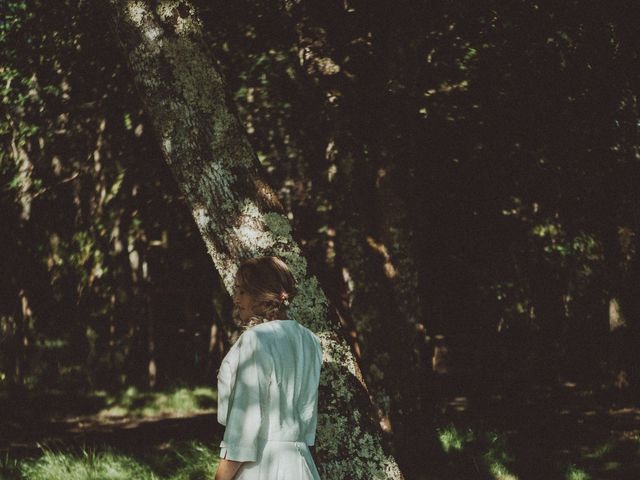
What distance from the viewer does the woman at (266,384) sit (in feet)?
8.96

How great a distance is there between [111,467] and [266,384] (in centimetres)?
506

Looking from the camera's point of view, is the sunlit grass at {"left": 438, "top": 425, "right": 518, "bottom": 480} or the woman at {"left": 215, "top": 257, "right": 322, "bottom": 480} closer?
the woman at {"left": 215, "top": 257, "right": 322, "bottom": 480}

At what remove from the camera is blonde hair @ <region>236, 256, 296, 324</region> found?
283 centimetres

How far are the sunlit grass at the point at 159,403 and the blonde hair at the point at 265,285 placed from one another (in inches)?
430

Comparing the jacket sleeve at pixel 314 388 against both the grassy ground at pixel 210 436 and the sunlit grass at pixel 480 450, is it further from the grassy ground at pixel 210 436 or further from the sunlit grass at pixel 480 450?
the sunlit grass at pixel 480 450

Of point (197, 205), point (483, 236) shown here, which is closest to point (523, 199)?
point (483, 236)

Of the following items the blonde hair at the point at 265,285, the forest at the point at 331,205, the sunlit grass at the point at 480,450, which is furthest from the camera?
the sunlit grass at the point at 480,450

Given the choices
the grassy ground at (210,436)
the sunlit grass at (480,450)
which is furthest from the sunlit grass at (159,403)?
the sunlit grass at (480,450)

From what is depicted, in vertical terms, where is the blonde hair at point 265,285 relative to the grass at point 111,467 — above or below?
above

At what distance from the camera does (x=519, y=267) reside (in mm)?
14086

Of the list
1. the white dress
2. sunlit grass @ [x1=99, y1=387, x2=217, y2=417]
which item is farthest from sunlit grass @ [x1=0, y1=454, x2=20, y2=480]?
sunlit grass @ [x1=99, y1=387, x2=217, y2=417]

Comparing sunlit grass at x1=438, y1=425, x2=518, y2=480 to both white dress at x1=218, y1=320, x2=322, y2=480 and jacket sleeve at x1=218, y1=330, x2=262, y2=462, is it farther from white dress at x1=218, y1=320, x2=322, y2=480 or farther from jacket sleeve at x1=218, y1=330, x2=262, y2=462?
jacket sleeve at x1=218, y1=330, x2=262, y2=462

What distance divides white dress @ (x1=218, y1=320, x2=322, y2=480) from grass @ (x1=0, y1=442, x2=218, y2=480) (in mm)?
4439

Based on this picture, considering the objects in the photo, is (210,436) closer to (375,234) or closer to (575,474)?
(375,234)
